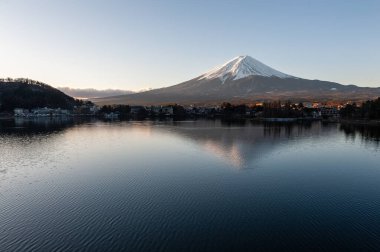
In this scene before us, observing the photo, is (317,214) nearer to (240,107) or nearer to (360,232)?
(360,232)

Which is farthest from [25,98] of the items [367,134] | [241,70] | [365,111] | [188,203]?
[241,70]

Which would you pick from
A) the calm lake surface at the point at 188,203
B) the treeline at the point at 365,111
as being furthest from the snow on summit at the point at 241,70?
the calm lake surface at the point at 188,203

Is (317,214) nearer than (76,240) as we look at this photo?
No

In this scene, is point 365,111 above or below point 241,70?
below

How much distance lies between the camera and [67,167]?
31.9 feet

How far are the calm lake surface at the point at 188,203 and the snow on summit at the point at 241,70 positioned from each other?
10249 cm

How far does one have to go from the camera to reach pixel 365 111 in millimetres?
33375

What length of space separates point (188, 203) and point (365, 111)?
109 ft

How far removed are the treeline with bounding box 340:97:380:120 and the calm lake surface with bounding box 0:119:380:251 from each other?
23.2 metres

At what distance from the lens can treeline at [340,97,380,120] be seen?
31469 millimetres

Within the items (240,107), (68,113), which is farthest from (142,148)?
(68,113)

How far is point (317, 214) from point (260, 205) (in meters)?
1.05

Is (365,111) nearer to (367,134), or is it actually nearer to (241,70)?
(367,134)

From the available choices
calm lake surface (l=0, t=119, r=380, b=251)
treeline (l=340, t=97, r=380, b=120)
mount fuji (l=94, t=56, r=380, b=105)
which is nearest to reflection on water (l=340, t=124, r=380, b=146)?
calm lake surface (l=0, t=119, r=380, b=251)
